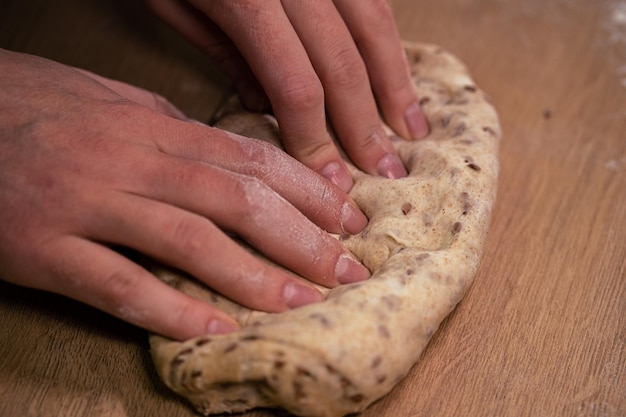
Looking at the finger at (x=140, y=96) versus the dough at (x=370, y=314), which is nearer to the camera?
the dough at (x=370, y=314)

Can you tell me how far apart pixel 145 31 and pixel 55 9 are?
32 centimetres

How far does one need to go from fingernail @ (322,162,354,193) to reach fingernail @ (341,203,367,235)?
10 centimetres

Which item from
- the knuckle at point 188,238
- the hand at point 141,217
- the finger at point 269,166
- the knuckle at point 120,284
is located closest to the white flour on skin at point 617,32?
the finger at point 269,166

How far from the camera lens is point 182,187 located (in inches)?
50.2

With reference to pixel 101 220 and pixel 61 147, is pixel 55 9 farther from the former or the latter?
pixel 101 220

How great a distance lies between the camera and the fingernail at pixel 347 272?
1340 mm

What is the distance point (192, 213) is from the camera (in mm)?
1264

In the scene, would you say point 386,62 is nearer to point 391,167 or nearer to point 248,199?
point 391,167

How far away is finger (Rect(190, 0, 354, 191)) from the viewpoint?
4.81ft

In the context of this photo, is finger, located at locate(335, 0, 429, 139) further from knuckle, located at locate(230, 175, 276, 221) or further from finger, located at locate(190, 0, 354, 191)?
knuckle, located at locate(230, 175, 276, 221)

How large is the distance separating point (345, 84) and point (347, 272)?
480 mm

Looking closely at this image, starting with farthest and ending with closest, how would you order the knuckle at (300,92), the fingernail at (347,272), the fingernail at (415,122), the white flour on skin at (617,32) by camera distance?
the white flour on skin at (617,32)
the fingernail at (415,122)
the knuckle at (300,92)
the fingernail at (347,272)

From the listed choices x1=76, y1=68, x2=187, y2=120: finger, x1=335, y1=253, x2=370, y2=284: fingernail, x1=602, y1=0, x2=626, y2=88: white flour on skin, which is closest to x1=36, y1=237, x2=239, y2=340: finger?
x1=335, y1=253, x2=370, y2=284: fingernail

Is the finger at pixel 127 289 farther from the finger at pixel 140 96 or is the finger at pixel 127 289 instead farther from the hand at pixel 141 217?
the finger at pixel 140 96
